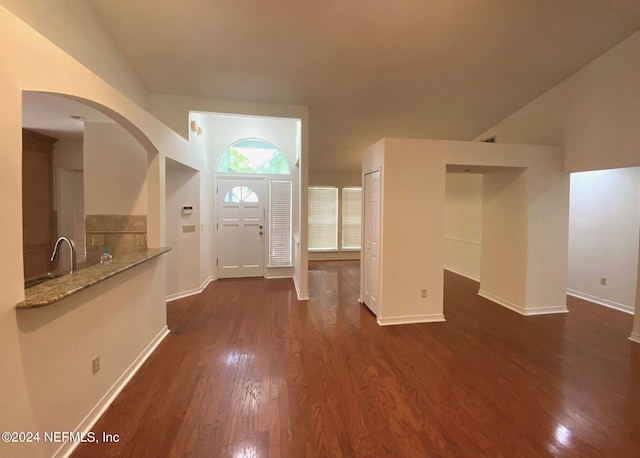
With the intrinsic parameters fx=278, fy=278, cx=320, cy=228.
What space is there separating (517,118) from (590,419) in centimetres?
461

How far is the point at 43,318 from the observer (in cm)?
154

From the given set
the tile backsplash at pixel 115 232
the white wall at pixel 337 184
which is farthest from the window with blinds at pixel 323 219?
the tile backsplash at pixel 115 232

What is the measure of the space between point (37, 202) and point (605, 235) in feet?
28.1

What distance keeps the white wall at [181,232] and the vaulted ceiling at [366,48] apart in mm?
1283

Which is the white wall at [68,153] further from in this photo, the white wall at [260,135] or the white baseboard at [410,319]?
the white baseboard at [410,319]

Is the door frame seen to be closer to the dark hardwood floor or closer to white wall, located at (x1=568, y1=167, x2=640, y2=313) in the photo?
the dark hardwood floor

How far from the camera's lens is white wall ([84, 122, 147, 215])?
309cm

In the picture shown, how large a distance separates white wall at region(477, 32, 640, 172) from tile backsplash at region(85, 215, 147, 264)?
18.5 feet

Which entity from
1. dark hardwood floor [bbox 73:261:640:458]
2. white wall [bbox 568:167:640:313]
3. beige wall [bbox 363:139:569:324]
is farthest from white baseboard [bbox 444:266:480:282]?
dark hardwood floor [bbox 73:261:640:458]

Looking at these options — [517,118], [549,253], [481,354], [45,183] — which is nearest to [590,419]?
[481,354]

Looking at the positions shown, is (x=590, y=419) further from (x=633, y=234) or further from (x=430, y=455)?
(x=633, y=234)

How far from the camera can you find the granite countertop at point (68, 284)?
1442mm

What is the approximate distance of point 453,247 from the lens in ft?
21.6

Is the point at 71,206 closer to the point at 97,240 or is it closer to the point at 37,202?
the point at 37,202
